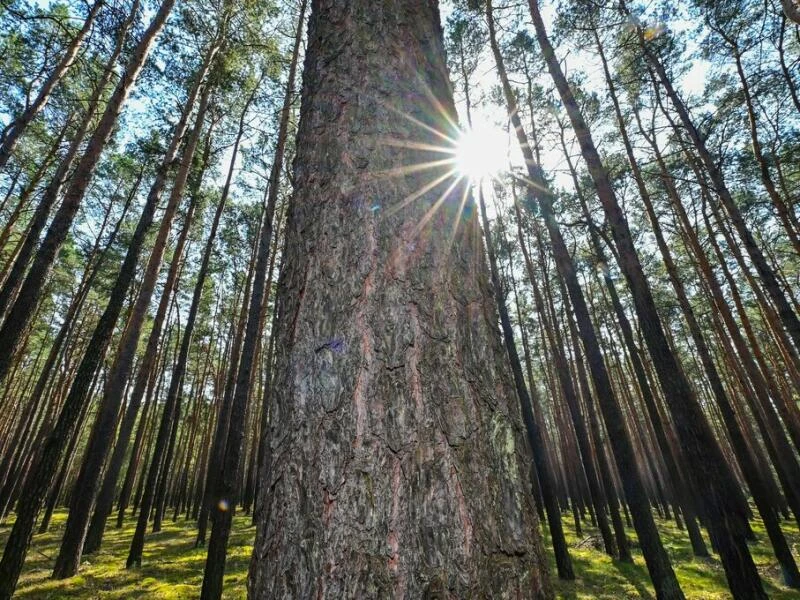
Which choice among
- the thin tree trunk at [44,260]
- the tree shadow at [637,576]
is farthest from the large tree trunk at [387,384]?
the tree shadow at [637,576]

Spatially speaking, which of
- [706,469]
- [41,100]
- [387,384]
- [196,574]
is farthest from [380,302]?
[41,100]

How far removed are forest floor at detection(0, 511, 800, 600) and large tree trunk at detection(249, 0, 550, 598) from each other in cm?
840

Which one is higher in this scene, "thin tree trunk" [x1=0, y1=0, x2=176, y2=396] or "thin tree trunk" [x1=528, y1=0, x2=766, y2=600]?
"thin tree trunk" [x1=0, y1=0, x2=176, y2=396]

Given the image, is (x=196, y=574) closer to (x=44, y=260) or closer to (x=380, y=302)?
(x=44, y=260)

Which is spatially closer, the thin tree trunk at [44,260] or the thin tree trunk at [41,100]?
the thin tree trunk at [44,260]

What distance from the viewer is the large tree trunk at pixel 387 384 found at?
24.3 inches

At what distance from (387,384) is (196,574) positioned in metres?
10.4

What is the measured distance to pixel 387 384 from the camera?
73cm

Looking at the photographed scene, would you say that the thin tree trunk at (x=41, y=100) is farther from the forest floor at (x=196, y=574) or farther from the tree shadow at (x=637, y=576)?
the tree shadow at (x=637, y=576)

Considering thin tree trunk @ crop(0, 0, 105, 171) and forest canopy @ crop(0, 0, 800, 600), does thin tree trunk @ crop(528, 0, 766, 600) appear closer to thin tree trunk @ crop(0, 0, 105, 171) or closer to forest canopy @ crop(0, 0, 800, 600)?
forest canopy @ crop(0, 0, 800, 600)

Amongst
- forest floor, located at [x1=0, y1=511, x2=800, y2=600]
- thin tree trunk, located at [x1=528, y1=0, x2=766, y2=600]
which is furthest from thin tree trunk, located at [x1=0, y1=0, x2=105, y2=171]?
thin tree trunk, located at [x1=528, y1=0, x2=766, y2=600]

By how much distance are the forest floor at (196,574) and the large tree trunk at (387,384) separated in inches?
331

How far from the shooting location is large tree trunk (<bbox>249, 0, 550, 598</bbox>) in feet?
2.03

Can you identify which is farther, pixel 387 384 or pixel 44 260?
pixel 44 260
